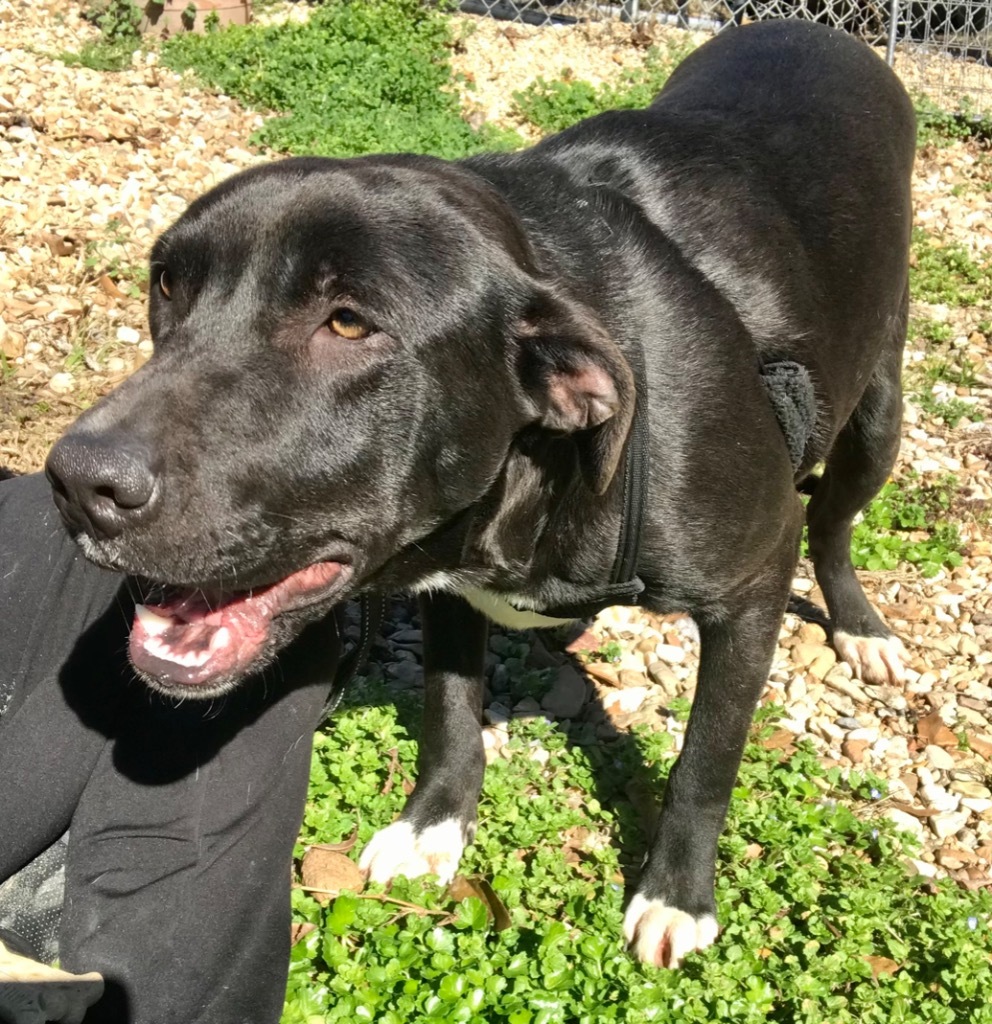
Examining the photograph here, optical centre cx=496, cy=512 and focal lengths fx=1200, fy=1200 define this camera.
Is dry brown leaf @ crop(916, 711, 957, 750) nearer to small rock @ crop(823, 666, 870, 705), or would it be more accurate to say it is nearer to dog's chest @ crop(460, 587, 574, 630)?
small rock @ crop(823, 666, 870, 705)

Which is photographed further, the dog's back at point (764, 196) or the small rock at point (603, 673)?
Result: the small rock at point (603, 673)

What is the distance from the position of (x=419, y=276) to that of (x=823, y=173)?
1526mm

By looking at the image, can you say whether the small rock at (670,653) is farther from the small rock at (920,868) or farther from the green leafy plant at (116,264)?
the green leafy plant at (116,264)

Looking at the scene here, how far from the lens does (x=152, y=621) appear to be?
237cm

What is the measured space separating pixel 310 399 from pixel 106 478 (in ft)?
1.34

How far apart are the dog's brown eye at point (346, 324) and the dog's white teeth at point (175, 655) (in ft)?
2.20

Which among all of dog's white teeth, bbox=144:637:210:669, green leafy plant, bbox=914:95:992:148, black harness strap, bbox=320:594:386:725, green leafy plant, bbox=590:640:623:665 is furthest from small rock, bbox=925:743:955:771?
green leafy plant, bbox=914:95:992:148

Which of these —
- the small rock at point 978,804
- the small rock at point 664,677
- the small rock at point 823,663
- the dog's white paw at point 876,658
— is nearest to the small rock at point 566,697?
the small rock at point 664,677

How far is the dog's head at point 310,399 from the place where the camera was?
2.10m

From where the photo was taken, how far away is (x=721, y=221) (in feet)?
9.58

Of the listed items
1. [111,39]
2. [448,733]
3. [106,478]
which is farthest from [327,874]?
[111,39]

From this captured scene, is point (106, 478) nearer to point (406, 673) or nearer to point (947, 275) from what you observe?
point (406, 673)

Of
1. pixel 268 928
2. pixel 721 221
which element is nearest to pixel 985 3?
pixel 721 221

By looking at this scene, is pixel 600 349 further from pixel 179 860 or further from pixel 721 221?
pixel 179 860
